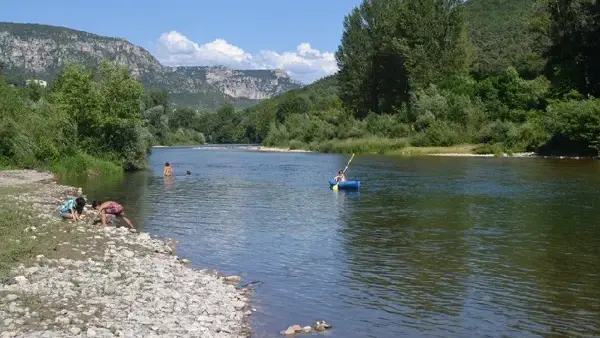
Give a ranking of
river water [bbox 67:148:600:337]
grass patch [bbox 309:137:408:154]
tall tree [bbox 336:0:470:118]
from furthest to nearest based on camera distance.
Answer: tall tree [bbox 336:0:470:118] < grass patch [bbox 309:137:408:154] < river water [bbox 67:148:600:337]

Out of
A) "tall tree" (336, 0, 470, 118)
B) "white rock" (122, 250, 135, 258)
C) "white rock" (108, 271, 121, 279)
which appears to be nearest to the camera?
"white rock" (108, 271, 121, 279)

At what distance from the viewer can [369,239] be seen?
24.5 meters

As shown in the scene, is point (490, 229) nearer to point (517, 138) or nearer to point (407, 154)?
point (517, 138)

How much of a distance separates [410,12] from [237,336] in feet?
314

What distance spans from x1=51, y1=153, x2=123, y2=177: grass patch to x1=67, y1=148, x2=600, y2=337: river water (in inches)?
435

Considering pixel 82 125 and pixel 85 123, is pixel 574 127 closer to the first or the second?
pixel 85 123

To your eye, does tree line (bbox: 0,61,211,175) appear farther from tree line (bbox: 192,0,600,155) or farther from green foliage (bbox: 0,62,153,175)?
tree line (bbox: 192,0,600,155)

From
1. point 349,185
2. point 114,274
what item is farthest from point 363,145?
point 114,274

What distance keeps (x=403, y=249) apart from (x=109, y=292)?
448 inches

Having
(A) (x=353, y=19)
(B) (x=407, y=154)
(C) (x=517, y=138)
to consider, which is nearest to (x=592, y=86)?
(C) (x=517, y=138)

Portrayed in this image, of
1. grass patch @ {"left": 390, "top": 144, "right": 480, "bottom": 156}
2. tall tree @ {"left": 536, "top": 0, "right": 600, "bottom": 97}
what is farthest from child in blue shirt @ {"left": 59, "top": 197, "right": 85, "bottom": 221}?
grass patch @ {"left": 390, "top": 144, "right": 480, "bottom": 156}

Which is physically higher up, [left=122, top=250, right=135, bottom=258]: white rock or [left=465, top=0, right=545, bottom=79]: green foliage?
[left=465, top=0, right=545, bottom=79]: green foliage

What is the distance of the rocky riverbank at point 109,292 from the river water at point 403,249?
1.12m

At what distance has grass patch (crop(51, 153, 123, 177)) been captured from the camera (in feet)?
177
